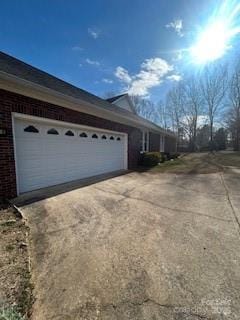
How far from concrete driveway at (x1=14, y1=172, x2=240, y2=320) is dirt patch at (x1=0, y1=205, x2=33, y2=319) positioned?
113 mm

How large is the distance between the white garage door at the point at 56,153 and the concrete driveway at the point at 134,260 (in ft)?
4.62

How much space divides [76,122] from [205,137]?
152 feet

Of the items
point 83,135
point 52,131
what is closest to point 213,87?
point 83,135

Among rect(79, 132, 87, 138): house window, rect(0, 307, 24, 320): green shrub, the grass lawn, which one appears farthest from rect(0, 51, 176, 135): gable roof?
the grass lawn

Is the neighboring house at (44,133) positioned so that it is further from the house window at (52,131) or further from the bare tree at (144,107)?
the bare tree at (144,107)

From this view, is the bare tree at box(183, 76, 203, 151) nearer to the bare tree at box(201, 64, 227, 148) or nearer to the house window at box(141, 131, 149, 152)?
the bare tree at box(201, 64, 227, 148)

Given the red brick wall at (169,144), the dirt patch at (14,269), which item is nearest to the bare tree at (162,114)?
the red brick wall at (169,144)

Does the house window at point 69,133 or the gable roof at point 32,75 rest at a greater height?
the gable roof at point 32,75

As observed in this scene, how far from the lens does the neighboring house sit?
491 cm

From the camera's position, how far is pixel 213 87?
3322 cm

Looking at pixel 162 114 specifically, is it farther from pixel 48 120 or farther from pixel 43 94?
pixel 43 94

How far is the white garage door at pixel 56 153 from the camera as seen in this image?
5.48 m

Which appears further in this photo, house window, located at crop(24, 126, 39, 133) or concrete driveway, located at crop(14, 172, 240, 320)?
house window, located at crop(24, 126, 39, 133)

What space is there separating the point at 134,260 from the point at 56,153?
4916 mm
